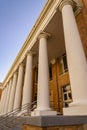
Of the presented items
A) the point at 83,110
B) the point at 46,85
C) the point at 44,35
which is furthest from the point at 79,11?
the point at 83,110

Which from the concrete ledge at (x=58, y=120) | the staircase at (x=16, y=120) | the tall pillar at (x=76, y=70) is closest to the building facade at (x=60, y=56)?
the tall pillar at (x=76, y=70)

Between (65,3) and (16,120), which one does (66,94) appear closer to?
(16,120)

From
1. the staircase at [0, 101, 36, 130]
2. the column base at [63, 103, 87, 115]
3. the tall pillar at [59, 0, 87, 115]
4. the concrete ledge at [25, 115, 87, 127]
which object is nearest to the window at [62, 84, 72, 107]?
the staircase at [0, 101, 36, 130]

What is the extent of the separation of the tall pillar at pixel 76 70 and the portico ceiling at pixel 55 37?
2.31 meters

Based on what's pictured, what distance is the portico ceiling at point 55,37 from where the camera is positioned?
8.77 m

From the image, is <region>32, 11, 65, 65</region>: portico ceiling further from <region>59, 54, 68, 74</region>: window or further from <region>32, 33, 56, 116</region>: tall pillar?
<region>32, 33, 56, 116</region>: tall pillar

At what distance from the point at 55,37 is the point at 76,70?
19.8ft

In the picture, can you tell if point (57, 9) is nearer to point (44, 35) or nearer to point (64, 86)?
point (44, 35)

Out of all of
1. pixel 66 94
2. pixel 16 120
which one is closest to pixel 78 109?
pixel 16 120

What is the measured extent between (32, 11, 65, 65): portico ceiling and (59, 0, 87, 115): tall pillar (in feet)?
7.57

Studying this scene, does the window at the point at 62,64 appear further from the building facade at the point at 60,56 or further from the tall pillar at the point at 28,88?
the tall pillar at the point at 28,88

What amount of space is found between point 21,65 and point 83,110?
1193cm

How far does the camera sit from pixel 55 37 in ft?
34.0

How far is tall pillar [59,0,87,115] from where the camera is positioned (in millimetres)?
4328
